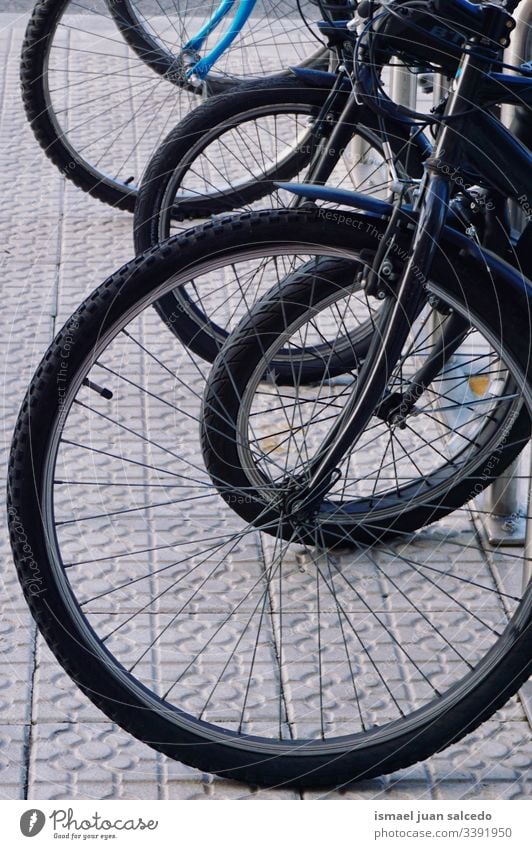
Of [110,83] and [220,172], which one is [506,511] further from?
[110,83]

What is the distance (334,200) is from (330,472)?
49 centimetres

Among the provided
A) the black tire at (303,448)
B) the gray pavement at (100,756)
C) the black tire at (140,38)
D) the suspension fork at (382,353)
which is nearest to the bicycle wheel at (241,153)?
the black tire at (303,448)

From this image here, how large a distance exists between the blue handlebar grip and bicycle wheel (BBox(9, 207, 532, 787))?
3.89ft

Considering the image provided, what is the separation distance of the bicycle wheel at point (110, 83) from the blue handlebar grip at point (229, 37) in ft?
0.20

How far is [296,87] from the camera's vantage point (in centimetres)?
345

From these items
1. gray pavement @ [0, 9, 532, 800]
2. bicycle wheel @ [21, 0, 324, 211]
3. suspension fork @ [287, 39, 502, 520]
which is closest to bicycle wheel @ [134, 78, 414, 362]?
bicycle wheel @ [21, 0, 324, 211]

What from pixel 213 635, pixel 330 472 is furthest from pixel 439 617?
pixel 330 472

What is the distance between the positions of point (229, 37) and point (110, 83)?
1.52 metres

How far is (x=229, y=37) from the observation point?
437 cm

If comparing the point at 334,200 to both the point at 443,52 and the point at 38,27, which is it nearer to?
the point at 443,52

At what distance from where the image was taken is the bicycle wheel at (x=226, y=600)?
221 centimetres

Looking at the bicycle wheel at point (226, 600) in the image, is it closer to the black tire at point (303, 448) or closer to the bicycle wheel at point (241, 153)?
the black tire at point (303, 448)

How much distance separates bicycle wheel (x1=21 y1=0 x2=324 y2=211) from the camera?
474 cm

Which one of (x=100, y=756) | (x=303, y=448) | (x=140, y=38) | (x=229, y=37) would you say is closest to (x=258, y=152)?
(x=229, y=37)
